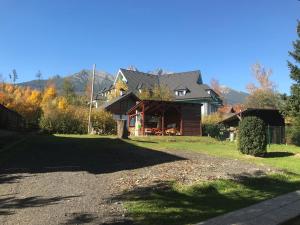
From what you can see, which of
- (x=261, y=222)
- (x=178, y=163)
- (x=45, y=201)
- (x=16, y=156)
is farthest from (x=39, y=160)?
(x=261, y=222)

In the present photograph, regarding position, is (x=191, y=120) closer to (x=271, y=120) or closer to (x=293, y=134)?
(x=271, y=120)

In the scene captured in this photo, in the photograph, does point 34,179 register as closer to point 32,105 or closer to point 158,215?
point 158,215

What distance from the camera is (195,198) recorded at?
887cm

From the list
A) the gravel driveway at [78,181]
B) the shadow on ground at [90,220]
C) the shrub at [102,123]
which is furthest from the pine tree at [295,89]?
the shadow on ground at [90,220]

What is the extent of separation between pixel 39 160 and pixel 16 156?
1.51 meters

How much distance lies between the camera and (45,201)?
7828 mm

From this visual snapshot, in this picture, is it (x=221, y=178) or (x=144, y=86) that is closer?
(x=221, y=178)

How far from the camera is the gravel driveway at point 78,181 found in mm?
6918

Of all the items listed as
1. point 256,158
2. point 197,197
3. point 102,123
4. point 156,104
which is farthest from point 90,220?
point 102,123

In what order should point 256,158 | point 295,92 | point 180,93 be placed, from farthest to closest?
1. point 180,93
2. point 295,92
3. point 256,158

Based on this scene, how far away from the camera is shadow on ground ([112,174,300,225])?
23.3 ft

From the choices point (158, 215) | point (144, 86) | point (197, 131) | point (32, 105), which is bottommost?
point (158, 215)

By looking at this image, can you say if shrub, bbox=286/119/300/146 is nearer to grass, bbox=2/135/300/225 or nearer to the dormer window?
grass, bbox=2/135/300/225

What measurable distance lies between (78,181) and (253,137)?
39.4 feet
